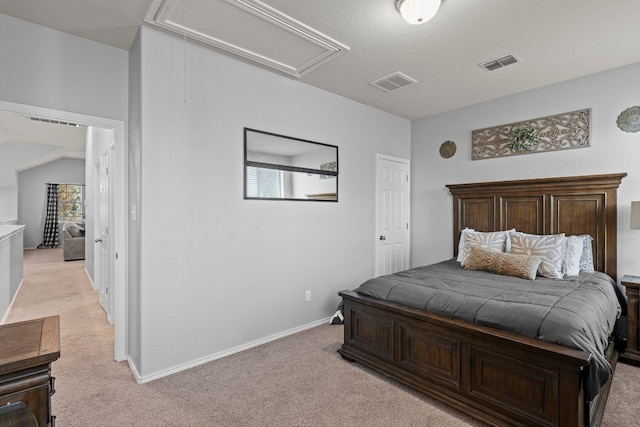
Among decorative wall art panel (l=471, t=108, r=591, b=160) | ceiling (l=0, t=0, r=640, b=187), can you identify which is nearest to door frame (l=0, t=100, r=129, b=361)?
ceiling (l=0, t=0, r=640, b=187)

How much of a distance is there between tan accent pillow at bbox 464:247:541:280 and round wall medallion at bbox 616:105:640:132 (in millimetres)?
1628

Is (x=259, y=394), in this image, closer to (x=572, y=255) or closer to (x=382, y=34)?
(x=382, y=34)

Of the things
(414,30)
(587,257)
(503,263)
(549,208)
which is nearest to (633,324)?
(587,257)

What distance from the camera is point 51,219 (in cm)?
1012

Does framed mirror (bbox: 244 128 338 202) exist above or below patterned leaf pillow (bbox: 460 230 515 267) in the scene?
above

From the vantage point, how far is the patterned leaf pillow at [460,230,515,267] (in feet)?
11.3

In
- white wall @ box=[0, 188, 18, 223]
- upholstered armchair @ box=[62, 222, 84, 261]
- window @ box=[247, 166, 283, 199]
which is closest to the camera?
window @ box=[247, 166, 283, 199]

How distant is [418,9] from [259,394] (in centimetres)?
277

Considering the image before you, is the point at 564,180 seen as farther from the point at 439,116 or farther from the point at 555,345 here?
the point at 555,345

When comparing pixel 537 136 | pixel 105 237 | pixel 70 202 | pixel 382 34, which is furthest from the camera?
pixel 70 202

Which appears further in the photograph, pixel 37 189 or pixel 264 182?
pixel 37 189

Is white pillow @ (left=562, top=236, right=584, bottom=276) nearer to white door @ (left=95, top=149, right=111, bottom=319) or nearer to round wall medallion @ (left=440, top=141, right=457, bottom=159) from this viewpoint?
round wall medallion @ (left=440, top=141, right=457, bottom=159)

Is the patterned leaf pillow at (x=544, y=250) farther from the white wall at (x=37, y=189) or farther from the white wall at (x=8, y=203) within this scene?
the white wall at (x=37, y=189)

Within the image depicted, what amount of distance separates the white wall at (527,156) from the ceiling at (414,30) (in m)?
0.23
